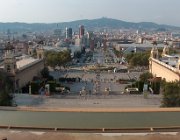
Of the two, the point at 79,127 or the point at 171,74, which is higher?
the point at 79,127

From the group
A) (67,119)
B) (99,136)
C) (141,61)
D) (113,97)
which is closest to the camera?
(99,136)

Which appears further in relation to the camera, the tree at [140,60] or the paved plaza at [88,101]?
the tree at [140,60]

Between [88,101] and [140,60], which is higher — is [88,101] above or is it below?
above

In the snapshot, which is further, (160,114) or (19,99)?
(19,99)

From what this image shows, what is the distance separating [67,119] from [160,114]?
3.14 meters

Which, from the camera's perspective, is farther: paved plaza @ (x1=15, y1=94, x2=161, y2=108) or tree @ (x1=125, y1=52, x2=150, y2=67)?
tree @ (x1=125, y1=52, x2=150, y2=67)

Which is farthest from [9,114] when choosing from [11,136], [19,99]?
[19,99]

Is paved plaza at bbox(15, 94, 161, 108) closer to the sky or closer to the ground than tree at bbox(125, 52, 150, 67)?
closer to the sky

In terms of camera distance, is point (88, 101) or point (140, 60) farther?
point (140, 60)

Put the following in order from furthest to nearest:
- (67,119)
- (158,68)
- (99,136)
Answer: (158,68) < (67,119) < (99,136)

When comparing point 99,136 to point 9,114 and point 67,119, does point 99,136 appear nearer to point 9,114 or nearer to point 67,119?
point 67,119

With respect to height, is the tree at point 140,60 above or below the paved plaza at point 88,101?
below

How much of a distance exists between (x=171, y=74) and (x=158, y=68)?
31.2ft

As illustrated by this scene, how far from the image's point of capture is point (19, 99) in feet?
105
